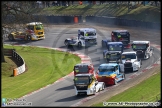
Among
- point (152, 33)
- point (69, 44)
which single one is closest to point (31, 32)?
point (69, 44)

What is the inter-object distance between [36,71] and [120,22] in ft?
106

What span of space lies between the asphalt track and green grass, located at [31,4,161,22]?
6.74 m

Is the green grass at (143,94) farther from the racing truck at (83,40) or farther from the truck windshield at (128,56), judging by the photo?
the racing truck at (83,40)

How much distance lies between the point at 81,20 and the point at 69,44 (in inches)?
997

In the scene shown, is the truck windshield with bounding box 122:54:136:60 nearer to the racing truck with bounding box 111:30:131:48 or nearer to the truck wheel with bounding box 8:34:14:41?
the racing truck with bounding box 111:30:131:48

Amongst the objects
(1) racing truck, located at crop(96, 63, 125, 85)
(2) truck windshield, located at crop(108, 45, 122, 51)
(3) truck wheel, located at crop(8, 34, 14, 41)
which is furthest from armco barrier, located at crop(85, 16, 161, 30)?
(1) racing truck, located at crop(96, 63, 125, 85)

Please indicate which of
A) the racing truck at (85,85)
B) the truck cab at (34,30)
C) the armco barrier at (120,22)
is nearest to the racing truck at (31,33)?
the truck cab at (34,30)

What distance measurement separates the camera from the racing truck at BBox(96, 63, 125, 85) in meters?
32.5

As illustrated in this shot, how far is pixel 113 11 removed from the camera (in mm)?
78938

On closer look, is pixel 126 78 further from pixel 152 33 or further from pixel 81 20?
pixel 81 20

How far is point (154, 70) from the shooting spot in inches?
1470

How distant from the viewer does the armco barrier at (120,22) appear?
63.7 m

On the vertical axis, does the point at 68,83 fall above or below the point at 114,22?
below

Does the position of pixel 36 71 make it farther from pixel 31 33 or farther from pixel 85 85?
pixel 31 33
